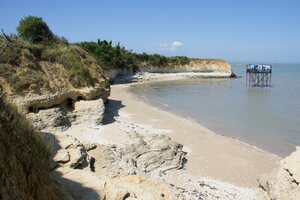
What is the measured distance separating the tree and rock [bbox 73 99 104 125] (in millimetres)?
6522

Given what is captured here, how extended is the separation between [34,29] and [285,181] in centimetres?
1792

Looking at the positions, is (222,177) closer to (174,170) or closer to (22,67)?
(174,170)

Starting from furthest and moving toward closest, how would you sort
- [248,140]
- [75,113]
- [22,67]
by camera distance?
[248,140], [75,113], [22,67]

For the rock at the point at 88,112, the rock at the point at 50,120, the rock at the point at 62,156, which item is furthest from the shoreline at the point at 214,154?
the rock at the point at 62,156

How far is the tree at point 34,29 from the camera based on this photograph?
22.0 meters

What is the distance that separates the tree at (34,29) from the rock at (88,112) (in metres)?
6.52

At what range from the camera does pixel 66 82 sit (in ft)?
60.3

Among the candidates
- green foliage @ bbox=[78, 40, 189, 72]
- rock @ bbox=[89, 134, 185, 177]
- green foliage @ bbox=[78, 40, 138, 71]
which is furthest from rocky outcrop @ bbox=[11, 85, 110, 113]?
green foliage @ bbox=[78, 40, 138, 71]

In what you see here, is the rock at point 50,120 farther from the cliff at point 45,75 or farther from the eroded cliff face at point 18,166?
the eroded cliff face at point 18,166

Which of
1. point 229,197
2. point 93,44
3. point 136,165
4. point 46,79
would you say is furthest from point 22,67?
point 93,44

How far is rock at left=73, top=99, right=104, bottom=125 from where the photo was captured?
1748cm

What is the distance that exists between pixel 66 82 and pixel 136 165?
25.4ft

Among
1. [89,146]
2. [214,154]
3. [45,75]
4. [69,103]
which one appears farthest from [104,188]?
[69,103]

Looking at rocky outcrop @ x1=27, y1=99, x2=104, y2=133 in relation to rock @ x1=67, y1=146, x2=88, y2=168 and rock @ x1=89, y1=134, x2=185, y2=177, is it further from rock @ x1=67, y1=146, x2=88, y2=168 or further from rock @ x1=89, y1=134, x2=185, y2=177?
rock @ x1=67, y1=146, x2=88, y2=168
